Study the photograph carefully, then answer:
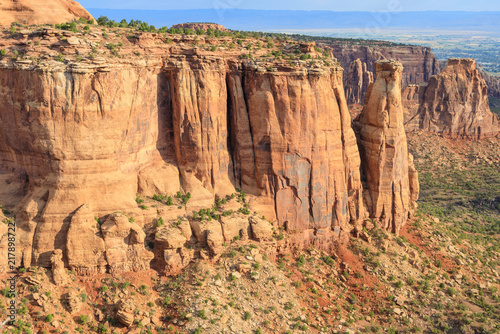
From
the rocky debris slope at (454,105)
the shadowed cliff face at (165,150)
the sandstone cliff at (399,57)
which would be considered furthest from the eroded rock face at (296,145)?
the sandstone cliff at (399,57)

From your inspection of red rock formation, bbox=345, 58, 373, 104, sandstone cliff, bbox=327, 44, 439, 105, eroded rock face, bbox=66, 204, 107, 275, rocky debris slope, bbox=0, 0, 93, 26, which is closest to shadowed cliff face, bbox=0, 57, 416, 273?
eroded rock face, bbox=66, 204, 107, 275

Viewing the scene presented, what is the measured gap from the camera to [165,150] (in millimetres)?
45875

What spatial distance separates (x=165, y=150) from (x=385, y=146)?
2348cm

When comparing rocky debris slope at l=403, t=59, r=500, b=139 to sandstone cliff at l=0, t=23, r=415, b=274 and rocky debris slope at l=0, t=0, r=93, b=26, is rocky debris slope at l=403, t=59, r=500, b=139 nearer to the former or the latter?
sandstone cliff at l=0, t=23, r=415, b=274

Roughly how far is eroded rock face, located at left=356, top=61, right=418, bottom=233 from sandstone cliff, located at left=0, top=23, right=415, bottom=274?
0.34 m

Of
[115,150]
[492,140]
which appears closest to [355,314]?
[115,150]

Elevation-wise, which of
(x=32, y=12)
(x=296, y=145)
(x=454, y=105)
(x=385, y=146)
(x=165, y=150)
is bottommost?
(x=454, y=105)

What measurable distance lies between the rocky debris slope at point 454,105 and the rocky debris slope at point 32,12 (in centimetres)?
9631

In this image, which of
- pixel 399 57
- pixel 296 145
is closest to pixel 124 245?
pixel 296 145

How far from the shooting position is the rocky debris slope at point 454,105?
119750 millimetres

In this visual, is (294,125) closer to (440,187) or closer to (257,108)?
(257,108)

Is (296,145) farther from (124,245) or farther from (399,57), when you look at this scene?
(399,57)

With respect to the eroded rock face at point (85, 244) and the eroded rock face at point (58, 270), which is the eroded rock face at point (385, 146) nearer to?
the eroded rock face at point (85, 244)

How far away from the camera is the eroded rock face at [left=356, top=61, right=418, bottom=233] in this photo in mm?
49781
